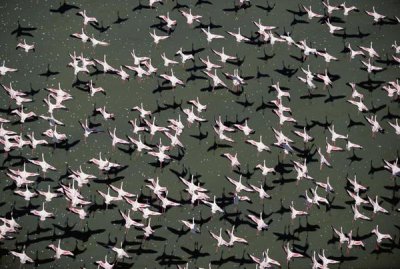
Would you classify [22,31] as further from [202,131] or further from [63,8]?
[202,131]

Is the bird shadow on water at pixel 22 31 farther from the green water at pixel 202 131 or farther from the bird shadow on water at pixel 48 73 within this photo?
the bird shadow on water at pixel 48 73

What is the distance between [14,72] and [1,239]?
6.05 ft

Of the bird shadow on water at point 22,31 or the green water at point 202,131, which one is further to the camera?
the bird shadow on water at point 22,31

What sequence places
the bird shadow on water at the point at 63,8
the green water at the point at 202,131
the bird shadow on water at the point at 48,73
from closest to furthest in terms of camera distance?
the green water at the point at 202,131
the bird shadow on water at the point at 48,73
the bird shadow on water at the point at 63,8

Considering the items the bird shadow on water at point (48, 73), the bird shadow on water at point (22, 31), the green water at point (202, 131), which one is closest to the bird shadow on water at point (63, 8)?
the green water at point (202, 131)

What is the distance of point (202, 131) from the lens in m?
5.71

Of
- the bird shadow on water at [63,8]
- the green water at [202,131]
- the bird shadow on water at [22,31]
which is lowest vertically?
the green water at [202,131]

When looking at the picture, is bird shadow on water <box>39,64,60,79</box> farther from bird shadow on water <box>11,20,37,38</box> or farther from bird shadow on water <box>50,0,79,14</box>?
bird shadow on water <box>50,0,79,14</box>

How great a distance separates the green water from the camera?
5.46 meters

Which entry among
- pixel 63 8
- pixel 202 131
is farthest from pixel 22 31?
pixel 202 131

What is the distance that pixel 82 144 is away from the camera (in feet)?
18.4

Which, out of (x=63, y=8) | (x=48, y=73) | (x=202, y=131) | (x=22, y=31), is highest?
(x=63, y=8)

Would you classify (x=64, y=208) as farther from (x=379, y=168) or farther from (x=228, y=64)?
(x=379, y=168)

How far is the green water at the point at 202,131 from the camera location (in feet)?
17.9
